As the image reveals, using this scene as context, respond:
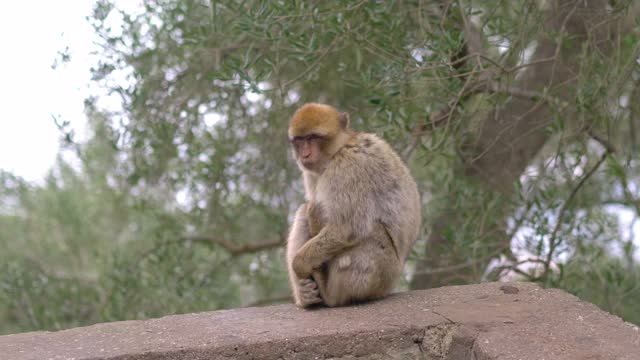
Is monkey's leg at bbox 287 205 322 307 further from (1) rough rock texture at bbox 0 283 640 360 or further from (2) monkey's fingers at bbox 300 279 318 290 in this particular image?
(1) rough rock texture at bbox 0 283 640 360

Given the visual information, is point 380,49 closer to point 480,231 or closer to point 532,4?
point 532,4

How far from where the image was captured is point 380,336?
332cm

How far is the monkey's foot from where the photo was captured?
3.87 meters

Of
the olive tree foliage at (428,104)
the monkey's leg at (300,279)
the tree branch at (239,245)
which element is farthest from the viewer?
the tree branch at (239,245)

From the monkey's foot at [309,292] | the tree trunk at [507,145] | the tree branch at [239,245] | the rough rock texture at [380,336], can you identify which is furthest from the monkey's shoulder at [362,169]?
the tree branch at [239,245]

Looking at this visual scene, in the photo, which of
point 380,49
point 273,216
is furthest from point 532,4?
point 273,216

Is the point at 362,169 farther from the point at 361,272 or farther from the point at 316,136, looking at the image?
the point at 361,272

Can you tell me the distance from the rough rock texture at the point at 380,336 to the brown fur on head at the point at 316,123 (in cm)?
91

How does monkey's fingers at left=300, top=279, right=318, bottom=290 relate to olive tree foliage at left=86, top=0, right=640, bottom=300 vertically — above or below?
below

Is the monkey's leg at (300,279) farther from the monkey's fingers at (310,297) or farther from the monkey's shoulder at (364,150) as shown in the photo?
the monkey's shoulder at (364,150)

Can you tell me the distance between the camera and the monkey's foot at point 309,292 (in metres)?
3.87

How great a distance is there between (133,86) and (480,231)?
266 cm

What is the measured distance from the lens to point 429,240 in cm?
625

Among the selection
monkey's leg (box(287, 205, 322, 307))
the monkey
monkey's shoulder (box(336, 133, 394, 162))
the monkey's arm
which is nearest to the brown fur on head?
the monkey
